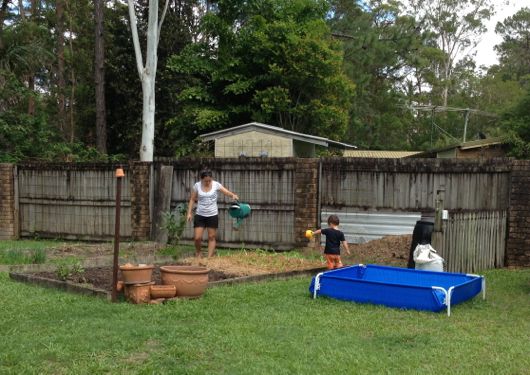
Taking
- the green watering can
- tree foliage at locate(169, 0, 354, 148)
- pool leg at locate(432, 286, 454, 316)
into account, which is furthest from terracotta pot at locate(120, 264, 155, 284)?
tree foliage at locate(169, 0, 354, 148)

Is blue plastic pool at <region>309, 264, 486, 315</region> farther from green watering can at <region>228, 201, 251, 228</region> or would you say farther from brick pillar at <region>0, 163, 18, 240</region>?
brick pillar at <region>0, 163, 18, 240</region>

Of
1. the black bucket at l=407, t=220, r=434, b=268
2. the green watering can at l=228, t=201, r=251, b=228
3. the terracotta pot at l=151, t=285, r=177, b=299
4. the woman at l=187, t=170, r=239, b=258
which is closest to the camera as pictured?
the terracotta pot at l=151, t=285, r=177, b=299

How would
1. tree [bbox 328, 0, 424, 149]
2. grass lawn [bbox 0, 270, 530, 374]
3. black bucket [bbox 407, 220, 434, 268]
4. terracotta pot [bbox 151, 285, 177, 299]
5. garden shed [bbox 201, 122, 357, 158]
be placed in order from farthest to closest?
tree [bbox 328, 0, 424, 149], garden shed [bbox 201, 122, 357, 158], black bucket [bbox 407, 220, 434, 268], terracotta pot [bbox 151, 285, 177, 299], grass lawn [bbox 0, 270, 530, 374]

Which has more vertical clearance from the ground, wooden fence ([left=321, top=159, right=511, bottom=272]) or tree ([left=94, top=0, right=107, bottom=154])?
tree ([left=94, top=0, right=107, bottom=154])

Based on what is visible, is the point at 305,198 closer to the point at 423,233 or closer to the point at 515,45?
the point at 423,233

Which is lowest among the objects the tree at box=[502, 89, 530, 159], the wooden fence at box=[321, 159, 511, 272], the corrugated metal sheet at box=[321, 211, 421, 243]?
the corrugated metal sheet at box=[321, 211, 421, 243]

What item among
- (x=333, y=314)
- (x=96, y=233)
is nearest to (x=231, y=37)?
(x=96, y=233)

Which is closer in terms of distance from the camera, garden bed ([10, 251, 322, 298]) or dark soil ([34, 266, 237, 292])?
garden bed ([10, 251, 322, 298])

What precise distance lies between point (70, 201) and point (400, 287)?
405 inches

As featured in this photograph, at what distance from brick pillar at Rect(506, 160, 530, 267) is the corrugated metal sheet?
166 cm

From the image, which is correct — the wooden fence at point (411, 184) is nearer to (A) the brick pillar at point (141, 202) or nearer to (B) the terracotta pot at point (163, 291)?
(A) the brick pillar at point (141, 202)

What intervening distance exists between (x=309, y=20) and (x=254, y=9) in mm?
2372

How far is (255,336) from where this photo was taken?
5.49 metres

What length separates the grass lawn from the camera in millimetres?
4676
